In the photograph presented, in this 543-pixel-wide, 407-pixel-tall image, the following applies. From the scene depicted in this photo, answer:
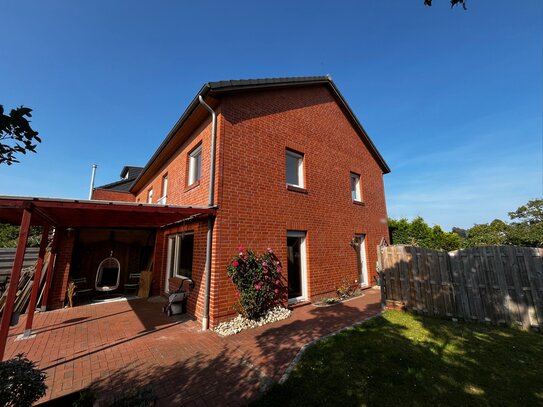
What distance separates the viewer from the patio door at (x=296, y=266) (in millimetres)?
7992

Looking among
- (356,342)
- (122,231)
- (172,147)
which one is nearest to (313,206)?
(356,342)

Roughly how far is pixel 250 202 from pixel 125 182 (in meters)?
19.1

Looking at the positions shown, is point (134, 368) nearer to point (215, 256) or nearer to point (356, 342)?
point (215, 256)

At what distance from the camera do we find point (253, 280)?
6262 mm

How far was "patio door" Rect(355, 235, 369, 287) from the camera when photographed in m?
10.8

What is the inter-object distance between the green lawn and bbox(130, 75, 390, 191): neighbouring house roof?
22.6 feet

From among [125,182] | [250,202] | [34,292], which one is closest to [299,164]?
[250,202]

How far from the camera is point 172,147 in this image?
1003 cm

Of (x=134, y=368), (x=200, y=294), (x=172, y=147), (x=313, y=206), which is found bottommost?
(x=134, y=368)

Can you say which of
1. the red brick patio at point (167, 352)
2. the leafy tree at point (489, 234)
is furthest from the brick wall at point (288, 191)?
the leafy tree at point (489, 234)

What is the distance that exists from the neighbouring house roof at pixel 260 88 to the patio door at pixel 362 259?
5744 millimetres

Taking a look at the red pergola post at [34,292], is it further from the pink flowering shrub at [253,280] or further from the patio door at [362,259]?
the patio door at [362,259]

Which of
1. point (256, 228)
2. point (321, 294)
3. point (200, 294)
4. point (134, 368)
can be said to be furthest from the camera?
point (321, 294)

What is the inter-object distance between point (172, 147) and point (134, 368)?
8134mm
